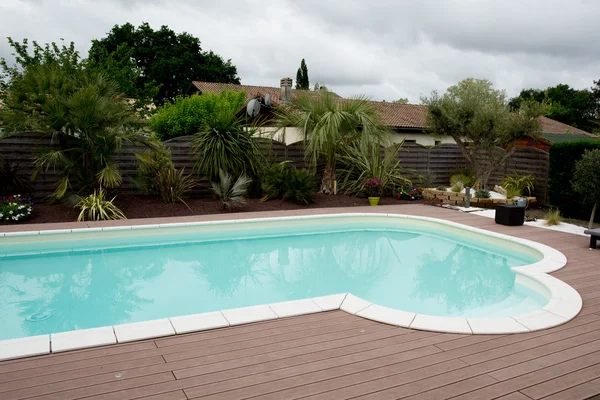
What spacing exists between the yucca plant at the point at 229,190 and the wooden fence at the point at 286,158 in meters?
0.94

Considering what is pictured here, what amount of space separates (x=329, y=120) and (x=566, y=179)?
545cm

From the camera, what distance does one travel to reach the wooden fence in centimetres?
940

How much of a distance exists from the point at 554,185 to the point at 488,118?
7.19 feet

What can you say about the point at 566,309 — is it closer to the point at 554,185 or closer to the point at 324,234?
the point at 324,234

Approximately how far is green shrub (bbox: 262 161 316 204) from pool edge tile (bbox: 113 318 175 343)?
7.04 meters

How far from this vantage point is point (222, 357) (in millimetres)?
3104

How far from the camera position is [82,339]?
3322mm

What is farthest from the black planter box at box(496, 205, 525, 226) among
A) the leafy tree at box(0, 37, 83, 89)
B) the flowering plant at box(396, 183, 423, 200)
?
the leafy tree at box(0, 37, 83, 89)

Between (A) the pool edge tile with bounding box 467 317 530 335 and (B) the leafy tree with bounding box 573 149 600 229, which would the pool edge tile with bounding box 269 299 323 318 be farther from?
(B) the leafy tree with bounding box 573 149 600 229

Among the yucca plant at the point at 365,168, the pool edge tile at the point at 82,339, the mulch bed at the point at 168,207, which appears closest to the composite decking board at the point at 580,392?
the pool edge tile at the point at 82,339

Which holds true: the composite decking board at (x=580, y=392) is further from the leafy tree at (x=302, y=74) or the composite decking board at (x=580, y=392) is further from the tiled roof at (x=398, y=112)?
the leafy tree at (x=302, y=74)

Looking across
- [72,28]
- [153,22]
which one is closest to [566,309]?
[72,28]

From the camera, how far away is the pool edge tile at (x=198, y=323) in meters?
3.55

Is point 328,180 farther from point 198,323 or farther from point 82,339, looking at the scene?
point 82,339
